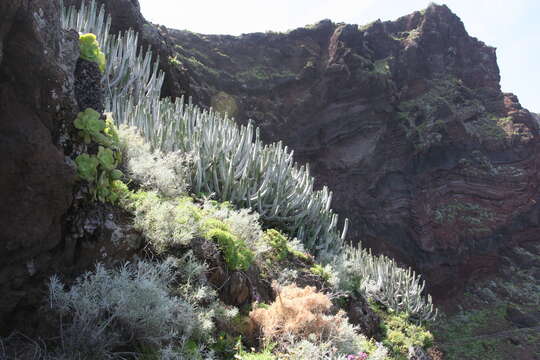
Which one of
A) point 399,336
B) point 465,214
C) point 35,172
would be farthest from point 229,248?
point 465,214

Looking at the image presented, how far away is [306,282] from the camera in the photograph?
16.7 ft

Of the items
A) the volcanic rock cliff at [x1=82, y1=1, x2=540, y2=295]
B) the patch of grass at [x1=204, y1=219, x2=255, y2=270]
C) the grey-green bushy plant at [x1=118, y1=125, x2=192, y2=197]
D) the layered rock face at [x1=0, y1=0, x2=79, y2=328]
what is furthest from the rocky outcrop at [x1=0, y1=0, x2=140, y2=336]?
the volcanic rock cliff at [x1=82, y1=1, x2=540, y2=295]

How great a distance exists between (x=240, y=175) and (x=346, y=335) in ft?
13.6

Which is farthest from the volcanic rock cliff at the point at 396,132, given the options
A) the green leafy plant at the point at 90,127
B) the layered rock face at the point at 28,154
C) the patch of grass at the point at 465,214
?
the layered rock face at the point at 28,154

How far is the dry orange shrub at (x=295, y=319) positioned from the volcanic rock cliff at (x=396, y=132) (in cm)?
1949

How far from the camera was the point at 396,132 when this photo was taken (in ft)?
86.7

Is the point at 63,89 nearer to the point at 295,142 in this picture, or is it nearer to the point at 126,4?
the point at 126,4

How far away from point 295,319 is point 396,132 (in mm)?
24839

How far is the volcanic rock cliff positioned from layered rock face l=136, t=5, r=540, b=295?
0.07 m

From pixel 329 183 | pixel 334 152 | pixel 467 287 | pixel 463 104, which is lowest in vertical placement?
pixel 467 287

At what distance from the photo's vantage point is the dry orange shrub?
329 cm

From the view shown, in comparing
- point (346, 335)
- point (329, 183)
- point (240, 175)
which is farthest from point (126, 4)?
point (329, 183)

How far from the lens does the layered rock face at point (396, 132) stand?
2334 cm

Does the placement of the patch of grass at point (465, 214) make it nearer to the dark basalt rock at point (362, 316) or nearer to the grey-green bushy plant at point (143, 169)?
the dark basalt rock at point (362, 316)
